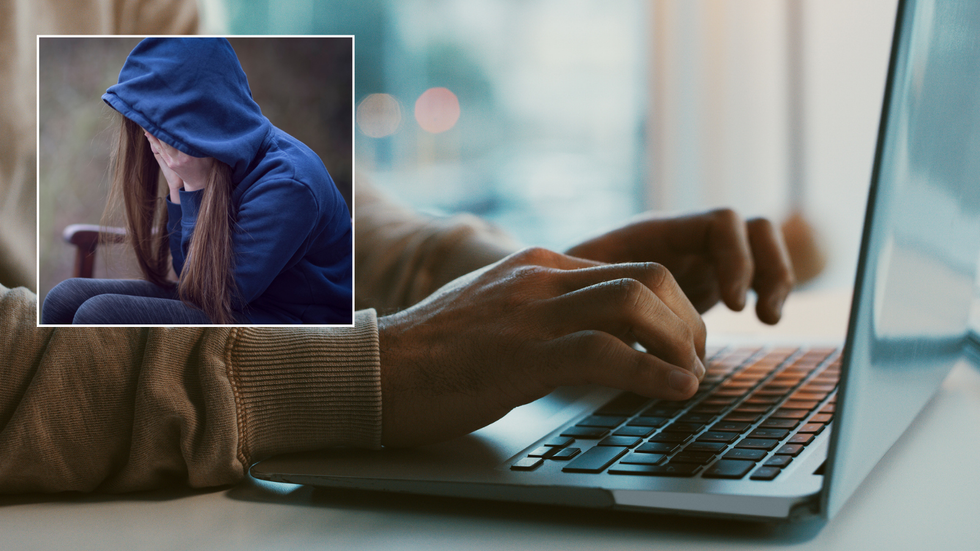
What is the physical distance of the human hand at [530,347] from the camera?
0.30 m

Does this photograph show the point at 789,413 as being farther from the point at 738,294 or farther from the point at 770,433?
the point at 738,294

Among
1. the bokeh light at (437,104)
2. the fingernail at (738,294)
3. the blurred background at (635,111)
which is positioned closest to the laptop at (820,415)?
the fingernail at (738,294)

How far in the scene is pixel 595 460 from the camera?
0.28 m

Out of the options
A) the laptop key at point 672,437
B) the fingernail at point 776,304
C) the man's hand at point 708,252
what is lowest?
the laptop key at point 672,437

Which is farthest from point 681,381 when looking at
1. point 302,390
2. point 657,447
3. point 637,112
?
point 637,112

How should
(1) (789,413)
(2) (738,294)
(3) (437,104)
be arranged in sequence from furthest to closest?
1. (3) (437,104)
2. (2) (738,294)
3. (1) (789,413)

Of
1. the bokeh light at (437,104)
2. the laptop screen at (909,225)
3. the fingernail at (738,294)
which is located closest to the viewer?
the laptop screen at (909,225)

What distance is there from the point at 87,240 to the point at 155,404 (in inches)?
→ 2.9

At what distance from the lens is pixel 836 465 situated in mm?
226

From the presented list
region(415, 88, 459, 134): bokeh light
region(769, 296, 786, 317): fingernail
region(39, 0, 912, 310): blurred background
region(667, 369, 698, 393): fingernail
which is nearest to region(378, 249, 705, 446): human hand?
region(667, 369, 698, 393): fingernail

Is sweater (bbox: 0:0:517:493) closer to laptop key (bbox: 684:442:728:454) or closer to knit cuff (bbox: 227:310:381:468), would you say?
knit cuff (bbox: 227:310:381:468)

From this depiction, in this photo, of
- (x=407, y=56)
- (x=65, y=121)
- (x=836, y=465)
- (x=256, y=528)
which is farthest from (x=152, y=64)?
(x=407, y=56)

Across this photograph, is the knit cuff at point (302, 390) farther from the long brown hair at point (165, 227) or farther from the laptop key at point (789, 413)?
the laptop key at point (789, 413)

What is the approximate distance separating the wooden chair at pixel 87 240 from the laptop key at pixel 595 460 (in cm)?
21
